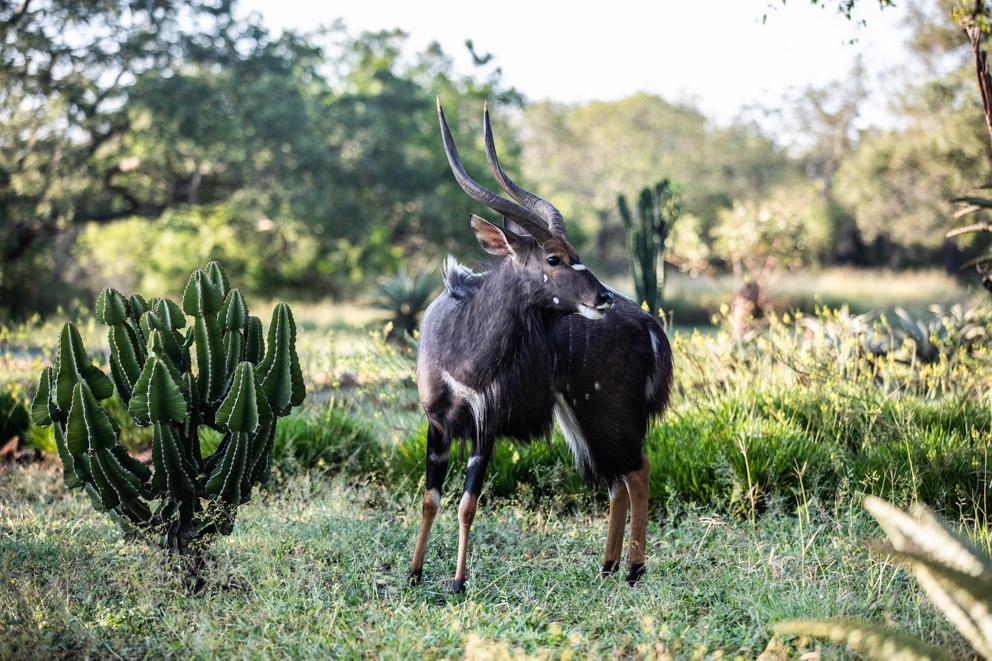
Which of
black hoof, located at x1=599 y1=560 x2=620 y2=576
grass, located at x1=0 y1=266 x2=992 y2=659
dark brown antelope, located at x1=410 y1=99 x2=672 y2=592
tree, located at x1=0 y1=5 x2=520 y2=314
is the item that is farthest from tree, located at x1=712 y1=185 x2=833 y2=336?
black hoof, located at x1=599 y1=560 x2=620 y2=576

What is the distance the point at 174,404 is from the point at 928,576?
3.28m

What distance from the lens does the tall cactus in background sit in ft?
34.5

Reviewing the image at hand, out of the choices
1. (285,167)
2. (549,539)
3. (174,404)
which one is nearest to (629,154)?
(285,167)

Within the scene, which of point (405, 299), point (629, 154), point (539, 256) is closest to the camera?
point (539, 256)

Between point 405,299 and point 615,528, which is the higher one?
point 405,299

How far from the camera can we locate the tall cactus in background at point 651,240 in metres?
10.5

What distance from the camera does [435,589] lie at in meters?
4.08

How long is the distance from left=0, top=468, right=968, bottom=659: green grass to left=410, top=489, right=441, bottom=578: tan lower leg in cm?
10

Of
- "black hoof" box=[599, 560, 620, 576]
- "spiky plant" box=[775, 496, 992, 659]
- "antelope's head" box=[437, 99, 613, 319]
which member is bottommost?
"black hoof" box=[599, 560, 620, 576]

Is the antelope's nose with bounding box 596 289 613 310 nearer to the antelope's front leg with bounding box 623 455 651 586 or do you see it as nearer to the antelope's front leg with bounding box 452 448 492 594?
the antelope's front leg with bounding box 452 448 492 594

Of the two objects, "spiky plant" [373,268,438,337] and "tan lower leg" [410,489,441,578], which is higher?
"spiky plant" [373,268,438,337]

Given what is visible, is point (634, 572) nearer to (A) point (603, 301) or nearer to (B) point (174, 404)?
(A) point (603, 301)

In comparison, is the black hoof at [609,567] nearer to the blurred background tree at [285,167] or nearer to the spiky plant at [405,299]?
the blurred background tree at [285,167]

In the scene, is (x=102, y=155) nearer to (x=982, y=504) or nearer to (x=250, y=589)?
(x=250, y=589)
